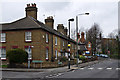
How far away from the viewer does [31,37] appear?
29031 millimetres

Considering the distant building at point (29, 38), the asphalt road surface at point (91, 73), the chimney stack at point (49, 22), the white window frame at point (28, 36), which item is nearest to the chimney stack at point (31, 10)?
the distant building at point (29, 38)

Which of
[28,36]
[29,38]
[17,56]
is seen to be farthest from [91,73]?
[28,36]

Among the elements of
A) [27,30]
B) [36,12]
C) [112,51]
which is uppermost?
[36,12]

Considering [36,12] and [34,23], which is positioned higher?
[36,12]

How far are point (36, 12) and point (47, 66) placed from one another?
11.1m

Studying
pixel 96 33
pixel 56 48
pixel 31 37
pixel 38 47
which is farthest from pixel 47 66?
pixel 96 33

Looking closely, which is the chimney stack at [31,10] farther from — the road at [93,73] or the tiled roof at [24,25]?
the road at [93,73]

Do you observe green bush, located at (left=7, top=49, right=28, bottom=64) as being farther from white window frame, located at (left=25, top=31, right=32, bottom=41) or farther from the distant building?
white window frame, located at (left=25, top=31, right=32, bottom=41)

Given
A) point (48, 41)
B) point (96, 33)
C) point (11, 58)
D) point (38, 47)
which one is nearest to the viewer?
point (11, 58)

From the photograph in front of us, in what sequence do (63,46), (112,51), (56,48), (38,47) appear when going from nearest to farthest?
(38,47) < (56,48) < (63,46) < (112,51)

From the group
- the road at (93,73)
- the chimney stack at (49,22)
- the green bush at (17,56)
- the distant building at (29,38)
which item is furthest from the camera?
the chimney stack at (49,22)

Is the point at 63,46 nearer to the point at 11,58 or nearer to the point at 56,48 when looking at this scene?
the point at 56,48

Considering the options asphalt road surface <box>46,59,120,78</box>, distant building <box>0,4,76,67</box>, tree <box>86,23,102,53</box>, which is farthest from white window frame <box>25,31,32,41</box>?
tree <box>86,23,102,53</box>

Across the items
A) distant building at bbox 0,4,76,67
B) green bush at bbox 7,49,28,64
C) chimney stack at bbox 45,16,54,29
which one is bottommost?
green bush at bbox 7,49,28,64
